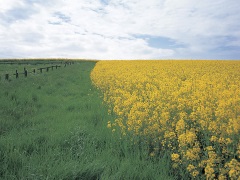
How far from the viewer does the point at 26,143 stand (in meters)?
5.91

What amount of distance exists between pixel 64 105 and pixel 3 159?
5925 mm

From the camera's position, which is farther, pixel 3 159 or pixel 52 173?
pixel 3 159

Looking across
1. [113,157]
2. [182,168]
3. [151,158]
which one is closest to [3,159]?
[113,157]

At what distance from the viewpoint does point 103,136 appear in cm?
647

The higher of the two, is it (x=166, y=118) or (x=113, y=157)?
(x=166, y=118)

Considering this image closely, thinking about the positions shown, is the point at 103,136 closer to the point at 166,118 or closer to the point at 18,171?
the point at 166,118

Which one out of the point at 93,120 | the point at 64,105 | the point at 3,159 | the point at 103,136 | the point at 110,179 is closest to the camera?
the point at 110,179

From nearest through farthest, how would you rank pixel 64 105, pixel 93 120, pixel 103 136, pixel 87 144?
pixel 87 144
pixel 103 136
pixel 93 120
pixel 64 105

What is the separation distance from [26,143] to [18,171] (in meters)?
1.51

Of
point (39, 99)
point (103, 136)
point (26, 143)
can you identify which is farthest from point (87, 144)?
point (39, 99)

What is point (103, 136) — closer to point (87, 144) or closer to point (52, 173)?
point (87, 144)

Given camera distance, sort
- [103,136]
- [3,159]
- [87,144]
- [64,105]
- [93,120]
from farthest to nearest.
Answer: [64,105] < [93,120] < [103,136] < [87,144] < [3,159]

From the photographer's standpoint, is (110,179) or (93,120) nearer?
(110,179)

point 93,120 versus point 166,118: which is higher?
point 166,118
